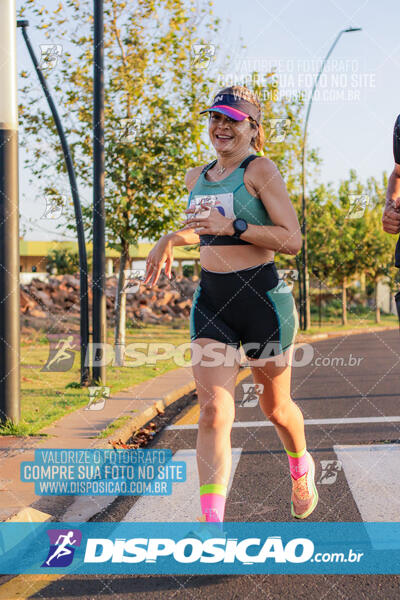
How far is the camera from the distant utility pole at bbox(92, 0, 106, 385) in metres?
9.08

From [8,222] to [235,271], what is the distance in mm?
3430

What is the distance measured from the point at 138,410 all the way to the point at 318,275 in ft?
79.4

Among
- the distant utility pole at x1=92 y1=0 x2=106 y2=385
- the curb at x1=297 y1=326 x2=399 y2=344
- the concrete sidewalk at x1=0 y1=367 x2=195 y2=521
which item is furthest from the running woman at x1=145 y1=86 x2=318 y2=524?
the curb at x1=297 y1=326 x2=399 y2=344

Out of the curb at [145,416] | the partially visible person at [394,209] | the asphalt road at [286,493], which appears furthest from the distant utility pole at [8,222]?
the partially visible person at [394,209]

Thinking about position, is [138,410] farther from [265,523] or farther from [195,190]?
[195,190]

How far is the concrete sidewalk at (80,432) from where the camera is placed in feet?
14.3

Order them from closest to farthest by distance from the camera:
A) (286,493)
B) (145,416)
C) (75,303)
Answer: (286,493)
(145,416)
(75,303)

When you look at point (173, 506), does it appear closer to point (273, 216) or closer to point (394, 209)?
point (273, 216)

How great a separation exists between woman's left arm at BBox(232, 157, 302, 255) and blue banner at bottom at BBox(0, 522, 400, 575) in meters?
1.27

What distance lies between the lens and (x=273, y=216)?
135 inches

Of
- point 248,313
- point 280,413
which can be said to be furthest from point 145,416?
point 248,313

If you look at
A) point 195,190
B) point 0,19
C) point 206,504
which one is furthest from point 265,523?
point 0,19

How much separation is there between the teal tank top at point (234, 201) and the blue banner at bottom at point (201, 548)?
1.29 m

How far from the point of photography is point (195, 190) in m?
3.62
